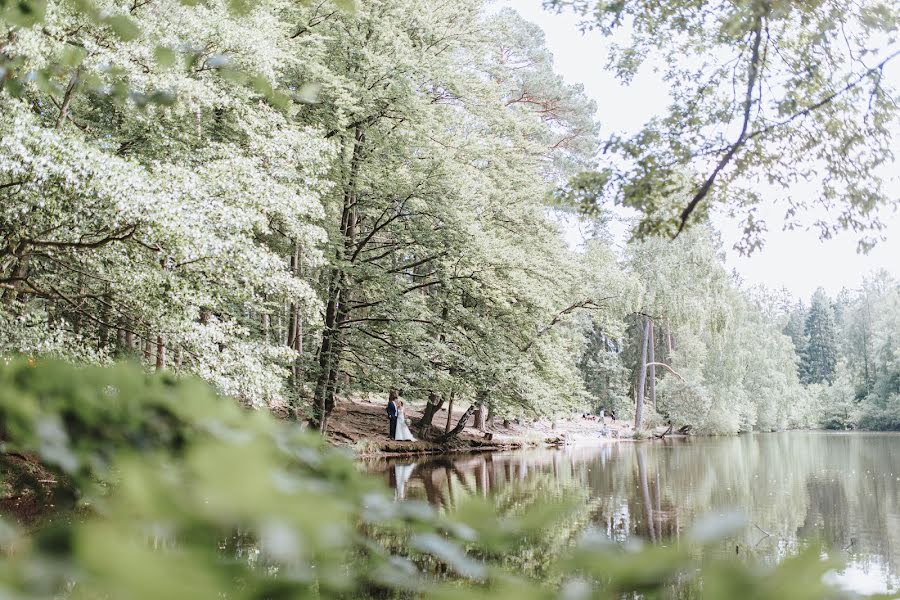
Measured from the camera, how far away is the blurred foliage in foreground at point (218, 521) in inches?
16.3

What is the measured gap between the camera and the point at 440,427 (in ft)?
70.2

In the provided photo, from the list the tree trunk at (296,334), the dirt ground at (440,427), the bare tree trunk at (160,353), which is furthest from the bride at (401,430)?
the bare tree trunk at (160,353)

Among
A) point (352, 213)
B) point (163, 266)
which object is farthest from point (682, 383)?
point (163, 266)

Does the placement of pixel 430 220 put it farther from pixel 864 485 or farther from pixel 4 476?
pixel 4 476

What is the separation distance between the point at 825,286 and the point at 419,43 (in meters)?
83.1

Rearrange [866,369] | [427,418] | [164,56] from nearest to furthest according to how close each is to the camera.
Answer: [164,56] → [427,418] → [866,369]

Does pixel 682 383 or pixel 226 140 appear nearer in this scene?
pixel 226 140

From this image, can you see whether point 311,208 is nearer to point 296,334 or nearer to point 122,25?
point 296,334

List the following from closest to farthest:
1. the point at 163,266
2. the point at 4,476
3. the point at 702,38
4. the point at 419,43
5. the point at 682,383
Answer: the point at 4,476, the point at 702,38, the point at 163,266, the point at 419,43, the point at 682,383

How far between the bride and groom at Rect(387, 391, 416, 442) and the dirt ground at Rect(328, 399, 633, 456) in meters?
0.17

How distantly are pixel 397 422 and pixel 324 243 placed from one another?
262 inches

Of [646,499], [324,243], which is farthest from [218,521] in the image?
[324,243]

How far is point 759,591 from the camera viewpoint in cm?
51

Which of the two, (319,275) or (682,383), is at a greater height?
(319,275)
